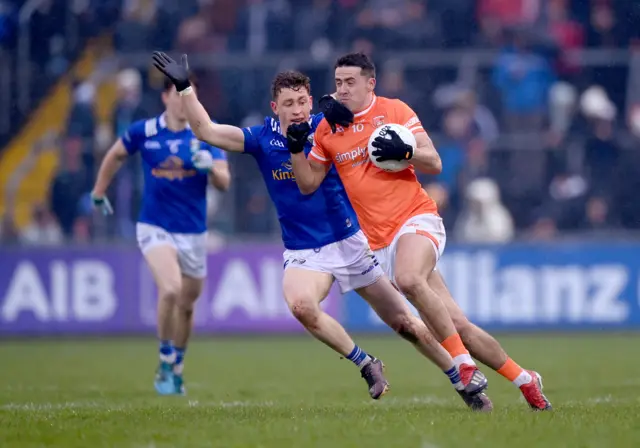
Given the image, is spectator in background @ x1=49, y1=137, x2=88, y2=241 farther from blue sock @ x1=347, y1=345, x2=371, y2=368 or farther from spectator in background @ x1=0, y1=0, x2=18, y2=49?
blue sock @ x1=347, y1=345, x2=371, y2=368

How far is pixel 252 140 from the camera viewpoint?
972 cm

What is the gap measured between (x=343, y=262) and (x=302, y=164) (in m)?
0.94

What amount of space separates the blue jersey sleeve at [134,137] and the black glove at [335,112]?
3844 millimetres

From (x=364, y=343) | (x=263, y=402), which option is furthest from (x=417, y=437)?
(x=364, y=343)

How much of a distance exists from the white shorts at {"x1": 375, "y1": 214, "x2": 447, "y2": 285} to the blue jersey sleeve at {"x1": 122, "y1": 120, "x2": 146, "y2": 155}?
4174 mm

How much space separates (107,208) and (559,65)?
34.8 ft

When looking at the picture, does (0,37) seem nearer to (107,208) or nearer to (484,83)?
(484,83)

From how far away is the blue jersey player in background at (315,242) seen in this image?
30.9ft

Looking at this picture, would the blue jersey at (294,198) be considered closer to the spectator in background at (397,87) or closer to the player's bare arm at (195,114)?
the player's bare arm at (195,114)

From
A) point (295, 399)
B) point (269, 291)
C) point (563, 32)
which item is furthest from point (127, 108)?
point (295, 399)

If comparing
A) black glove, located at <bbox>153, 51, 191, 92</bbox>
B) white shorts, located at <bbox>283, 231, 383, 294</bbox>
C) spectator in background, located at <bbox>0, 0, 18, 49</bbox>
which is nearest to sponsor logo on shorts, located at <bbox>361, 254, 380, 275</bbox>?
white shorts, located at <bbox>283, 231, 383, 294</bbox>

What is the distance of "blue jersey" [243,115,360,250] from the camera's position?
32.0 feet

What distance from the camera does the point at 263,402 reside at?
10.4 meters

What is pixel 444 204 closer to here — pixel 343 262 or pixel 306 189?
pixel 343 262
